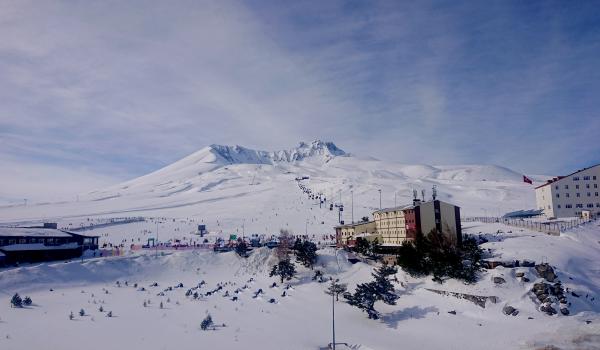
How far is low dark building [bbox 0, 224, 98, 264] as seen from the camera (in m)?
54.8

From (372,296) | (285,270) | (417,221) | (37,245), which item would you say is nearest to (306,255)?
(285,270)

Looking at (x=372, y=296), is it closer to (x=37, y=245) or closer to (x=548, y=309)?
(x=548, y=309)

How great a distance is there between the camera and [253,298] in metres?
44.8

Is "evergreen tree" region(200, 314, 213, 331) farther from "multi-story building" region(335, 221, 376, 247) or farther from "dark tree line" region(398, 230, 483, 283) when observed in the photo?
"multi-story building" region(335, 221, 376, 247)

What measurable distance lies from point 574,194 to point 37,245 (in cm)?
8642

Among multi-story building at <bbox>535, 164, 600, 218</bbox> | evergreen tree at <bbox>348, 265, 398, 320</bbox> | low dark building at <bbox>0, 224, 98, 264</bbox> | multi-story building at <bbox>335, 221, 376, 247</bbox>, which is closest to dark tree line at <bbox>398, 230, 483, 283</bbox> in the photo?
evergreen tree at <bbox>348, 265, 398, 320</bbox>

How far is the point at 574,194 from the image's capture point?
76750 mm

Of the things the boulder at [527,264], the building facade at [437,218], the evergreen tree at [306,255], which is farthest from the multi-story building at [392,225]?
the boulder at [527,264]

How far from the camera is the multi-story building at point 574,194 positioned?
247ft

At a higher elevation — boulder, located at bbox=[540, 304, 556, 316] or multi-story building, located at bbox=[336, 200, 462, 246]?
multi-story building, located at bbox=[336, 200, 462, 246]

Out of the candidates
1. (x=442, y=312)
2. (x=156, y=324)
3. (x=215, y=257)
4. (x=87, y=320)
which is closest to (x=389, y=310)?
(x=442, y=312)

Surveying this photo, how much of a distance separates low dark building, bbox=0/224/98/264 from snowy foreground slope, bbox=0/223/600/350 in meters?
5.57

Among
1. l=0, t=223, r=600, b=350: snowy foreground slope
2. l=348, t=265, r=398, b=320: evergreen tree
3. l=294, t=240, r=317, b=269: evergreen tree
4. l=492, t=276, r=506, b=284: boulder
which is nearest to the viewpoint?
l=0, t=223, r=600, b=350: snowy foreground slope

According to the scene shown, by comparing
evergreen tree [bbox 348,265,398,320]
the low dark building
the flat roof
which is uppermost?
the flat roof
